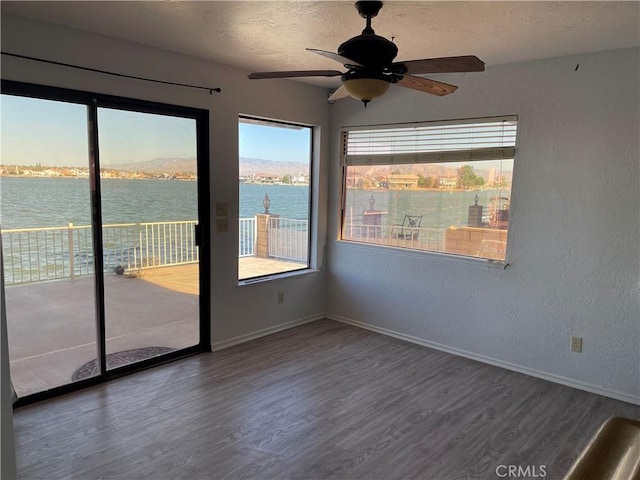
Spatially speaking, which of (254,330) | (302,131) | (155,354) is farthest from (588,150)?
(155,354)

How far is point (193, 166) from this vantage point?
3660 millimetres

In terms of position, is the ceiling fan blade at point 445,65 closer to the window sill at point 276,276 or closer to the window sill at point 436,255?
the window sill at point 436,255

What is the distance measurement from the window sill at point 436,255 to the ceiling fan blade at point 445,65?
2.08 m

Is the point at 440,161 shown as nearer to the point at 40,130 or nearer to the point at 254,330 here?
the point at 254,330

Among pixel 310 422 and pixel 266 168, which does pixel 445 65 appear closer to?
pixel 310 422

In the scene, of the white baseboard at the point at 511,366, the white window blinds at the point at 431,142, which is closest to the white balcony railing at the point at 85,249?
the white window blinds at the point at 431,142

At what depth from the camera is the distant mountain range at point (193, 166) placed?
3295 mm

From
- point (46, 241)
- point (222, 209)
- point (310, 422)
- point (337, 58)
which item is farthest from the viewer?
point (222, 209)

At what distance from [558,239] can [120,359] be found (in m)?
3.53

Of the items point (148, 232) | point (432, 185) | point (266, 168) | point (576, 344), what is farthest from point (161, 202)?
point (576, 344)

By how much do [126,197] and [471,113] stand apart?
288 centimetres

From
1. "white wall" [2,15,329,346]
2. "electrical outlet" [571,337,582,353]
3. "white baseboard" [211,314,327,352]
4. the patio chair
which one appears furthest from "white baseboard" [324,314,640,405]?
the patio chair

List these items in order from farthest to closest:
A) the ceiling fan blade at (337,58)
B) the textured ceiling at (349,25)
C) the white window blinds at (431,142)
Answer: the white window blinds at (431,142) < the textured ceiling at (349,25) < the ceiling fan blade at (337,58)

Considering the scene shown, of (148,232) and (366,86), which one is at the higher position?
(366,86)
